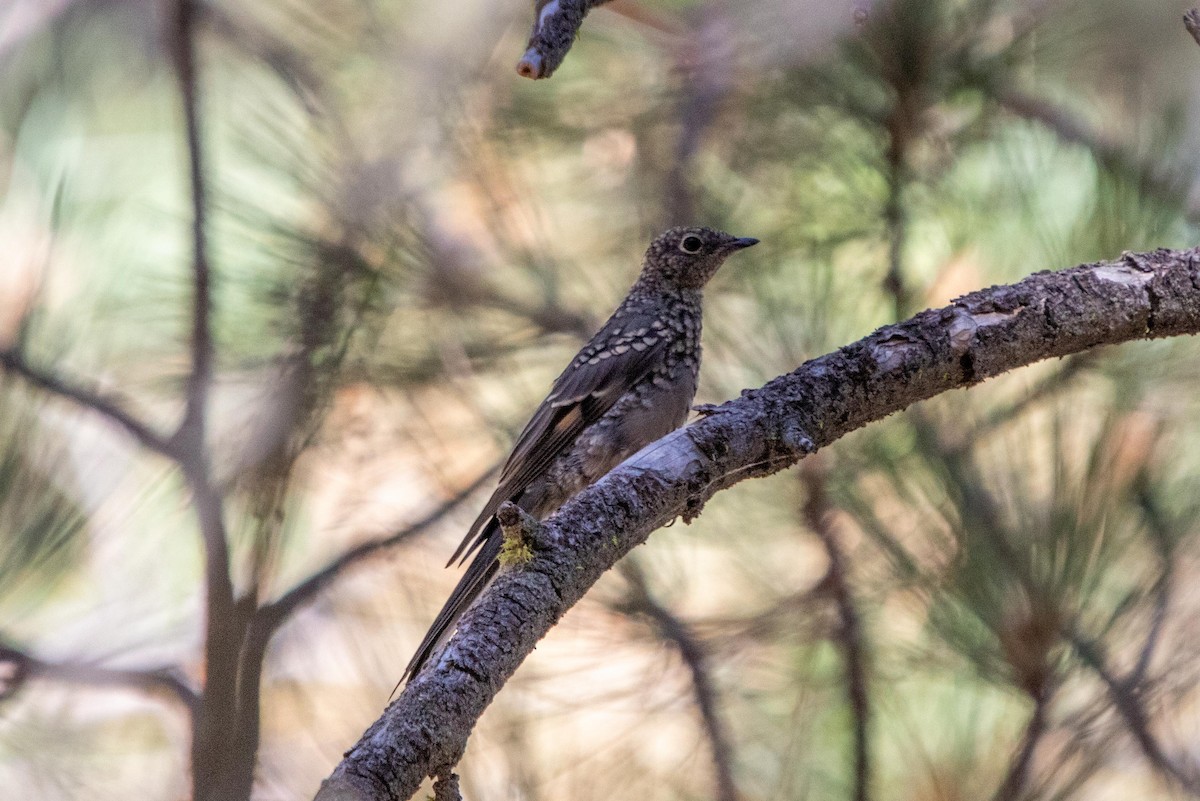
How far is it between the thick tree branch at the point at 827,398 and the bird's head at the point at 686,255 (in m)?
0.54

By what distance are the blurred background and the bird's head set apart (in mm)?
65

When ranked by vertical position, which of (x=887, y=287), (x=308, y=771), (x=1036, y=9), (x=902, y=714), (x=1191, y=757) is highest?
(x=1036, y=9)

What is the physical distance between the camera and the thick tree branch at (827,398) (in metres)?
1.24

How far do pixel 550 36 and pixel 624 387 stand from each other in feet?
3.15

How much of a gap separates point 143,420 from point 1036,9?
1620 mm

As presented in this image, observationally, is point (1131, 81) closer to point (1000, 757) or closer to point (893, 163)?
point (893, 163)

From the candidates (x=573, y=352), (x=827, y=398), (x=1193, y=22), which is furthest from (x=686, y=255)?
(x=1193, y=22)

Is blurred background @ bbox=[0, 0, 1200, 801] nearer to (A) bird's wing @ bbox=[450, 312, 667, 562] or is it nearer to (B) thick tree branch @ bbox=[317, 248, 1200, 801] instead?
(A) bird's wing @ bbox=[450, 312, 667, 562]

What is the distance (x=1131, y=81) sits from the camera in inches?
74.7

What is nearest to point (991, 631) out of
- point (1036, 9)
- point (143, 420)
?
point (1036, 9)

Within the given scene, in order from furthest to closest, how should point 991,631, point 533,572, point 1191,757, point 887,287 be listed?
point 887,287 → point 991,631 → point 1191,757 → point 533,572

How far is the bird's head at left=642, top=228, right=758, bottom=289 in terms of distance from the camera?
205 centimetres

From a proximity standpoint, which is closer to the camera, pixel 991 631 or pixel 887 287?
pixel 991 631

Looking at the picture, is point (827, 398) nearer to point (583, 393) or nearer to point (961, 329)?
point (961, 329)
